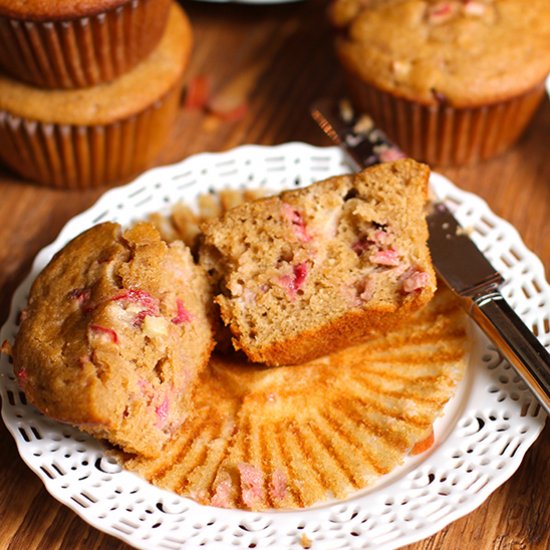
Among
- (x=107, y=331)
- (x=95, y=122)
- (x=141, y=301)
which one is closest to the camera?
(x=107, y=331)

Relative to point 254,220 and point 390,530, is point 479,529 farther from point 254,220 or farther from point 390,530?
point 254,220

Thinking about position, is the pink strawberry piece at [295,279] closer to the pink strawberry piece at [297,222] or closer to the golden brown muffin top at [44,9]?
the pink strawberry piece at [297,222]

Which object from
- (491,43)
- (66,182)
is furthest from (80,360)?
(491,43)

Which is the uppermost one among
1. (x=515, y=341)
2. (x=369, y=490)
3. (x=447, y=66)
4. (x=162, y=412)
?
(x=447, y=66)

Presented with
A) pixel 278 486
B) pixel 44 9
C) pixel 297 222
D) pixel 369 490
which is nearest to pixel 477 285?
pixel 297 222

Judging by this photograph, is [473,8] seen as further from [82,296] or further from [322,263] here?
[82,296]

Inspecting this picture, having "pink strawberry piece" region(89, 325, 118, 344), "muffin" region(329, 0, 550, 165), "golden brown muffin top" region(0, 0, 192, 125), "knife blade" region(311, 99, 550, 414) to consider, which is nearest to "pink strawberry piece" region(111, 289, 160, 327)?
"pink strawberry piece" region(89, 325, 118, 344)
